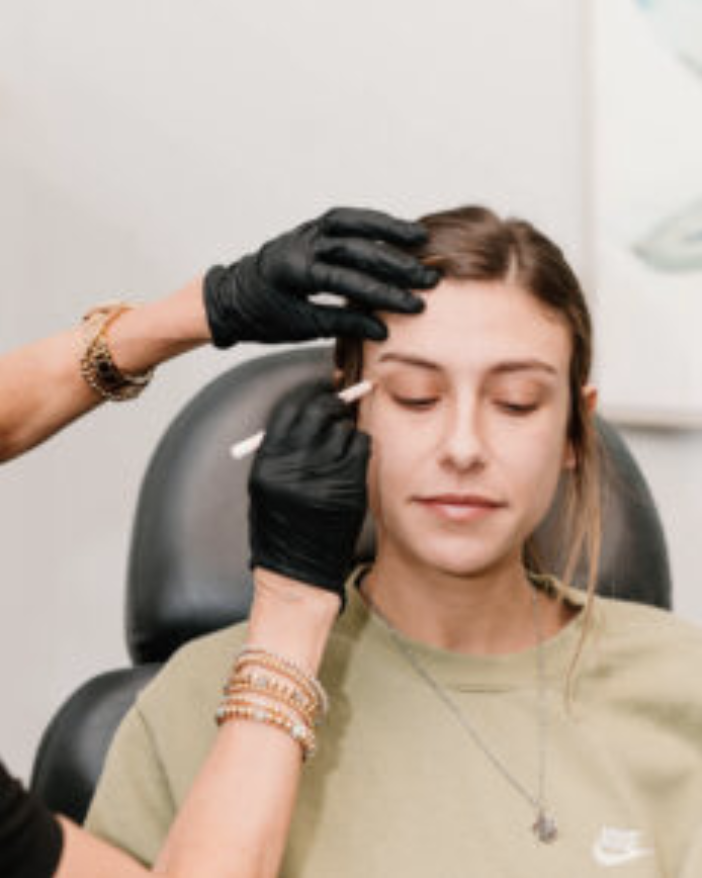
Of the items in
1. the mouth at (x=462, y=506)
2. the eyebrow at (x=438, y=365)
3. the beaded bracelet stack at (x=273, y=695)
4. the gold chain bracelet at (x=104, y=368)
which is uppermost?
the gold chain bracelet at (x=104, y=368)

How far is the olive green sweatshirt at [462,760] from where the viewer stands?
1.08m

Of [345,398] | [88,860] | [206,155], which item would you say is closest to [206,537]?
[345,398]

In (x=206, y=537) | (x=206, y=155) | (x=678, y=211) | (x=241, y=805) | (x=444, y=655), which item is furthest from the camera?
(x=206, y=155)

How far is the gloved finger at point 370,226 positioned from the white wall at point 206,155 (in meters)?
0.82

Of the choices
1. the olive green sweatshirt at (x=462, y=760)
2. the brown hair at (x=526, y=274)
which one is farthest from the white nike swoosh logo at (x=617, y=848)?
the brown hair at (x=526, y=274)

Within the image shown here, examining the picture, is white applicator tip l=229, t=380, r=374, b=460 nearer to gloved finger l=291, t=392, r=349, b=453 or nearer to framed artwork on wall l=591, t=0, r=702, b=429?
gloved finger l=291, t=392, r=349, b=453

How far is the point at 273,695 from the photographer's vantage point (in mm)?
983

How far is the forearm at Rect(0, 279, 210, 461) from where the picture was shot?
4.10 ft

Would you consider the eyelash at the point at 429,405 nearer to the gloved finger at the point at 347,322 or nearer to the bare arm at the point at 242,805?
the gloved finger at the point at 347,322

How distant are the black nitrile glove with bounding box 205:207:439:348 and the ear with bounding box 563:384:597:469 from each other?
22 cm

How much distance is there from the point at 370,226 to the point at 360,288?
56mm

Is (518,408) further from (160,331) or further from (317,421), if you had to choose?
(160,331)

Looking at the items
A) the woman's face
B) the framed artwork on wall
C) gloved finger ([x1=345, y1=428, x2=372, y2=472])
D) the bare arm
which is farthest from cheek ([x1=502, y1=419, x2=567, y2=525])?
the framed artwork on wall

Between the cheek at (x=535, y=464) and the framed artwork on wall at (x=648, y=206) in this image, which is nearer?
the cheek at (x=535, y=464)
